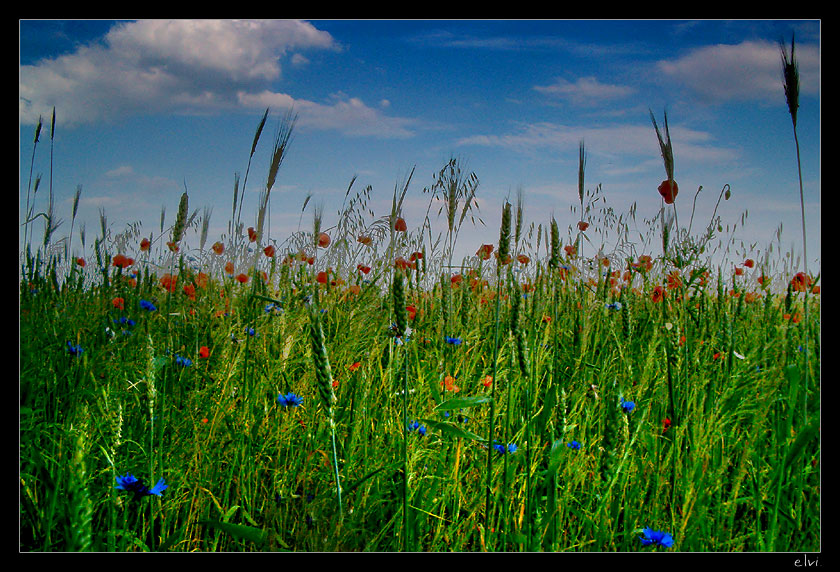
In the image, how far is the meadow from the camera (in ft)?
3.93

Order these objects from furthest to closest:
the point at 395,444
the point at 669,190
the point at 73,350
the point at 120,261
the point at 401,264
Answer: the point at 120,261 < the point at 73,350 < the point at 401,264 < the point at 395,444 < the point at 669,190

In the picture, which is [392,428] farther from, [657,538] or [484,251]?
[484,251]

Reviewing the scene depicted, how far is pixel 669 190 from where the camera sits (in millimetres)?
1425

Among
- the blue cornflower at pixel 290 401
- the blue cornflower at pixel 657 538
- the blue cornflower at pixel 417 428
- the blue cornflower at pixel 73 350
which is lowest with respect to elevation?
the blue cornflower at pixel 657 538

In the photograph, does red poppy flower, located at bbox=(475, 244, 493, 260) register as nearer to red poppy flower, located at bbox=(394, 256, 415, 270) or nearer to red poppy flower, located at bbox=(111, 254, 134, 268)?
red poppy flower, located at bbox=(394, 256, 415, 270)

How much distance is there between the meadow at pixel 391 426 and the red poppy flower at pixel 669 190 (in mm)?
16

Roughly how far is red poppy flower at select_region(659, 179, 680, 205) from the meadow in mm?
16

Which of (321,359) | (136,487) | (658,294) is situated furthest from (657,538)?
(658,294)

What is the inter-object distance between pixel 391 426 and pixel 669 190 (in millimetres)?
1008

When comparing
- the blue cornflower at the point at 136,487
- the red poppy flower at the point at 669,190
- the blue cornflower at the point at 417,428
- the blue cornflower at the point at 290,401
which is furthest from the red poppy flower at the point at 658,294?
the blue cornflower at the point at 136,487

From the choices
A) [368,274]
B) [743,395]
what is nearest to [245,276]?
[368,274]

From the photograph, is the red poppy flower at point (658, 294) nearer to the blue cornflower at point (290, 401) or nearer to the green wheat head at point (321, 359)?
the blue cornflower at point (290, 401)

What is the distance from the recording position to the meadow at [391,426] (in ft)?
3.93

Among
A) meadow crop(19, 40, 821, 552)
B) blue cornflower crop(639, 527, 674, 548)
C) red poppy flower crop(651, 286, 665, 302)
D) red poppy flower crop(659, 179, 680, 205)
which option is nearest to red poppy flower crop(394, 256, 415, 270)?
meadow crop(19, 40, 821, 552)
